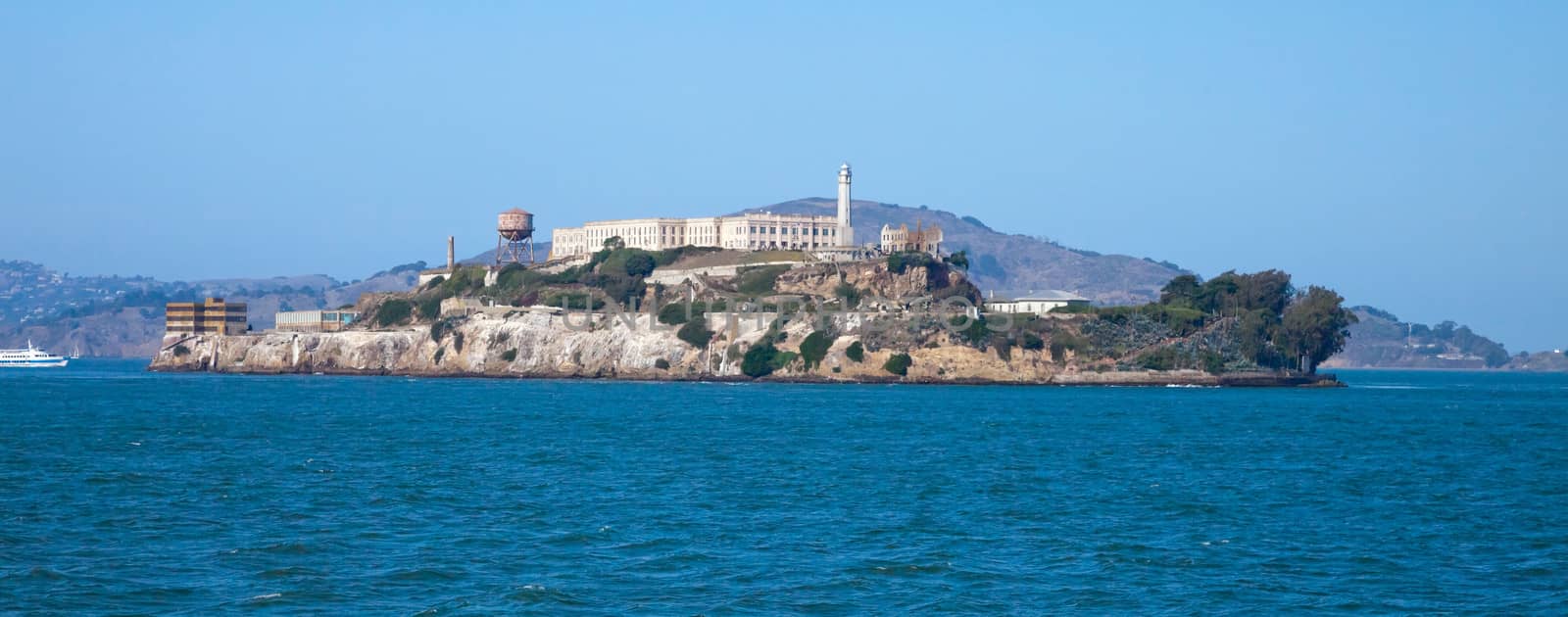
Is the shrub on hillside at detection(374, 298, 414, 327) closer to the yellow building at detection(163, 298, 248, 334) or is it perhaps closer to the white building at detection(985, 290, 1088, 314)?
the yellow building at detection(163, 298, 248, 334)

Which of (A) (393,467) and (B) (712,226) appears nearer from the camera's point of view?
(A) (393,467)

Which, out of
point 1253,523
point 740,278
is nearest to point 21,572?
point 1253,523

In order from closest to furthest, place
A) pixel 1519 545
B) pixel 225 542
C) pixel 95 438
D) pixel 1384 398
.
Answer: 1. pixel 225 542
2. pixel 1519 545
3. pixel 95 438
4. pixel 1384 398

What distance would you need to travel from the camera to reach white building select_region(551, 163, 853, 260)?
15612 centimetres

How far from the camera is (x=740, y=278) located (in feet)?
455

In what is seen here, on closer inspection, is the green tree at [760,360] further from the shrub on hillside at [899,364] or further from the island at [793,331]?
the shrub on hillside at [899,364]

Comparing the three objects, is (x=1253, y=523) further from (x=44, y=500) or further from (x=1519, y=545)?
(x=44, y=500)

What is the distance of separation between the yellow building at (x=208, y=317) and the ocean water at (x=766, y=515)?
293 ft

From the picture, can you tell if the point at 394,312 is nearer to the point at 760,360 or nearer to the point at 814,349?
the point at 760,360

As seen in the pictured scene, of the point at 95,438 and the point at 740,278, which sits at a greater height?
the point at 740,278

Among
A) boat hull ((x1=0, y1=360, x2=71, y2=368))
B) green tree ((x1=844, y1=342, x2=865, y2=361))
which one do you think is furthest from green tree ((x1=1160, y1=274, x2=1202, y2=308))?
boat hull ((x1=0, y1=360, x2=71, y2=368))

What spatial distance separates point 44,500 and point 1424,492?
33.2 meters

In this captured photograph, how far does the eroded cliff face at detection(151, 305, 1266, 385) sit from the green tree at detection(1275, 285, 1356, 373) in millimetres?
8529

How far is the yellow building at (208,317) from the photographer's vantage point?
15888 centimetres
